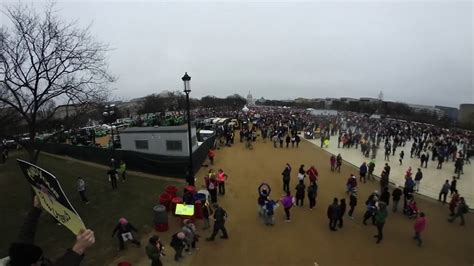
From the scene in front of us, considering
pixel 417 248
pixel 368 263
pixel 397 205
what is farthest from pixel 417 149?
pixel 368 263

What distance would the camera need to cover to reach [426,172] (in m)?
21.2

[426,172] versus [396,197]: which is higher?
[396,197]

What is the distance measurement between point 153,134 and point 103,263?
11836 mm

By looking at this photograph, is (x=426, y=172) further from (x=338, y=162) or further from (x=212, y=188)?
(x=212, y=188)

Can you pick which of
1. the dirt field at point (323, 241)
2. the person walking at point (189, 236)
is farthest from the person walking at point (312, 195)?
the person walking at point (189, 236)

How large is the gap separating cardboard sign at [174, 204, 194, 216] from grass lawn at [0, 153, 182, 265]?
163 cm

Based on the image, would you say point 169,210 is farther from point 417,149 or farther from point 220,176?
point 417,149

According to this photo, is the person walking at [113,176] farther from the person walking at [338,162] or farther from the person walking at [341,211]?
the person walking at [338,162]

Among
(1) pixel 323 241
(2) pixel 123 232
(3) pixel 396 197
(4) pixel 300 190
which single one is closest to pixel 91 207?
(2) pixel 123 232

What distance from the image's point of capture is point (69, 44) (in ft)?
39.3

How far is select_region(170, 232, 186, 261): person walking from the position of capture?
9.21 m

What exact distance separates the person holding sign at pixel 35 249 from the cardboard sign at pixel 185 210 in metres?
8.05

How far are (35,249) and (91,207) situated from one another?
11.6 m

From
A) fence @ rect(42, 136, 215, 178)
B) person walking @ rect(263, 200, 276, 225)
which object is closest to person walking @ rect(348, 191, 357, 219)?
person walking @ rect(263, 200, 276, 225)
